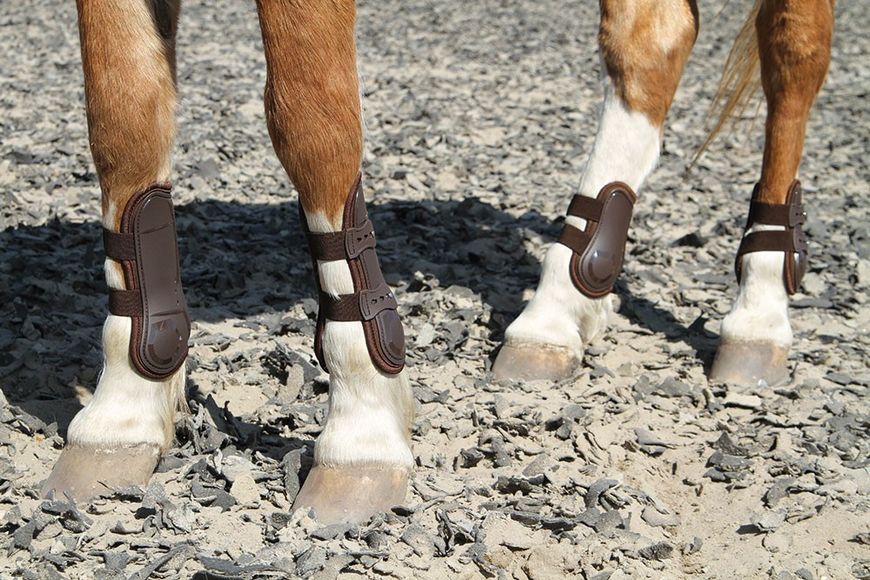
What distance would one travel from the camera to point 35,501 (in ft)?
7.60

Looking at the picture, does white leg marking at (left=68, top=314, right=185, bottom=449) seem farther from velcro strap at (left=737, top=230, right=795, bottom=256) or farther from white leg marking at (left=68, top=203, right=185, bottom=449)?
velcro strap at (left=737, top=230, right=795, bottom=256)

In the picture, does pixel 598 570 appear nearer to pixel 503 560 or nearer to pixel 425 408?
pixel 503 560

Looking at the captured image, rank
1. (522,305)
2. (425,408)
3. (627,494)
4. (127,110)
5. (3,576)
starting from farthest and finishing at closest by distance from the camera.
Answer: (522,305) → (425,408) → (627,494) → (127,110) → (3,576)

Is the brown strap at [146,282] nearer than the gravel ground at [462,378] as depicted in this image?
No

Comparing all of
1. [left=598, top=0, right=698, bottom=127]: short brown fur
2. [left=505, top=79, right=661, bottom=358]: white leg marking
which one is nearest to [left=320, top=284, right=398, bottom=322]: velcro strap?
[left=505, top=79, right=661, bottom=358]: white leg marking

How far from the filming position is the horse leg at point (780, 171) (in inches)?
130

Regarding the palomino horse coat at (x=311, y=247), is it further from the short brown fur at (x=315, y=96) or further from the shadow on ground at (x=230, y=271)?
the shadow on ground at (x=230, y=271)

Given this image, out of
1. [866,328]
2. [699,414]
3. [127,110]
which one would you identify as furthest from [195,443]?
[866,328]

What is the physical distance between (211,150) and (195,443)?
9.94 feet

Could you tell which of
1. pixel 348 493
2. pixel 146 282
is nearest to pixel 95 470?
pixel 146 282

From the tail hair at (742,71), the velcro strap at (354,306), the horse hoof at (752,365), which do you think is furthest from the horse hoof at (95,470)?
the tail hair at (742,71)

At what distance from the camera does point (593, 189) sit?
3.24 m

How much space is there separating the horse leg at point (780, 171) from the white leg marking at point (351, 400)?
4.34ft

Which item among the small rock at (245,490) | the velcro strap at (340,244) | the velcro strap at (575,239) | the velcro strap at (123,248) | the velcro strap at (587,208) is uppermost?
the velcro strap at (340,244)
